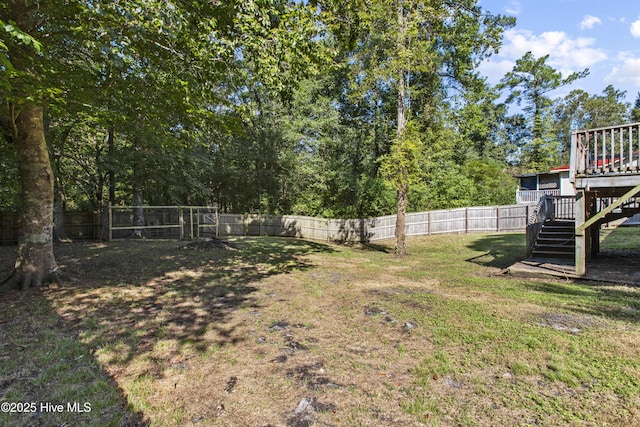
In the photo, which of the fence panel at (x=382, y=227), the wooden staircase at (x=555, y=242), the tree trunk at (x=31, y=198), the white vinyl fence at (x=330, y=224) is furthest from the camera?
the fence panel at (x=382, y=227)

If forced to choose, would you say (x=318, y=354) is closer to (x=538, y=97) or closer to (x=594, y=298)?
(x=594, y=298)

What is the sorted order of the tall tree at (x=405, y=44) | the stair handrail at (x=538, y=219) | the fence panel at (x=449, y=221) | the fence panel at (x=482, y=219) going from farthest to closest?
the fence panel at (x=449, y=221) → the fence panel at (x=482, y=219) → the tall tree at (x=405, y=44) → the stair handrail at (x=538, y=219)

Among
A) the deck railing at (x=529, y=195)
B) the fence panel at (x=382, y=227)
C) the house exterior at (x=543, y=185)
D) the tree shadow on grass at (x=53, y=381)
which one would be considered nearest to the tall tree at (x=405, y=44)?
the fence panel at (x=382, y=227)

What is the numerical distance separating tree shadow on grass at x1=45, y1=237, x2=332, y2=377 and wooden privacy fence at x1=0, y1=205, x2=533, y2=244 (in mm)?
6323

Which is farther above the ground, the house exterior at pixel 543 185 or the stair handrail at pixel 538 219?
the house exterior at pixel 543 185

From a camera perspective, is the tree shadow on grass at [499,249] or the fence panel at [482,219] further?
the fence panel at [482,219]

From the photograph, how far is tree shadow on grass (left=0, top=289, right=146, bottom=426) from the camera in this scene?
2.24m

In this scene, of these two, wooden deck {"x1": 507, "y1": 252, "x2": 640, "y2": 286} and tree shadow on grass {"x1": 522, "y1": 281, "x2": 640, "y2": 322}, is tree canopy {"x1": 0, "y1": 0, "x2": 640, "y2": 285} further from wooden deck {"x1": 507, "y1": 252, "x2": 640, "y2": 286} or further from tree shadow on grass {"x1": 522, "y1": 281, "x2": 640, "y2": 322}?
tree shadow on grass {"x1": 522, "y1": 281, "x2": 640, "y2": 322}

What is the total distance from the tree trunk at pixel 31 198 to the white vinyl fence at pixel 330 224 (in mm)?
9736

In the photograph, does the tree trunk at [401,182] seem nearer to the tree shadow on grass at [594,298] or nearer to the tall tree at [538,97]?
the tree shadow on grass at [594,298]

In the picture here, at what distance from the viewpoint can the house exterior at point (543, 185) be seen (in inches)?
826

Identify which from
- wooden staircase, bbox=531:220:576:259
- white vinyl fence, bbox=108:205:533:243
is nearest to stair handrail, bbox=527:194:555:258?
wooden staircase, bbox=531:220:576:259

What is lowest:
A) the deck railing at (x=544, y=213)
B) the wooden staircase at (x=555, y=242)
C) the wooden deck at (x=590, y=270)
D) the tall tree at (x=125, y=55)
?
the wooden deck at (x=590, y=270)

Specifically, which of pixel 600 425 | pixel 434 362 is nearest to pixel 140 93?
pixel 434 362
